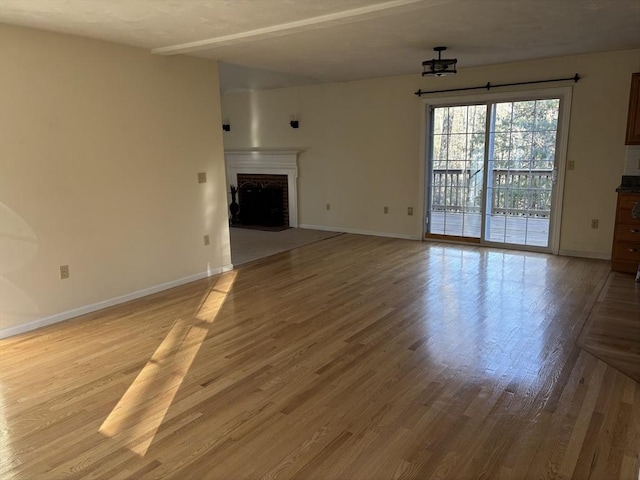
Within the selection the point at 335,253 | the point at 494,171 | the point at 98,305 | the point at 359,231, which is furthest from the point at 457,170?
the point at 98,305

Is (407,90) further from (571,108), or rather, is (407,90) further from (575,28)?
(575,28)

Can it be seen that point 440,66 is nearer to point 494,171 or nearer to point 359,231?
point 494,171

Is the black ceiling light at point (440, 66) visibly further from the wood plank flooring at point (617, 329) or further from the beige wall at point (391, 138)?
the wood plank flooring at point (617, 329)

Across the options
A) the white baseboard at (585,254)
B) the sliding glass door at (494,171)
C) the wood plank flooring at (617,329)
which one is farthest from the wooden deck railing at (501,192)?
the wood plank flooring at (617,329)

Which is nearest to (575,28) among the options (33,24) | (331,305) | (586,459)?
(331,305)

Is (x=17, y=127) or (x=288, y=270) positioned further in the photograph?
(x=288, y=270)

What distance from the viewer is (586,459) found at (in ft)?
6.68

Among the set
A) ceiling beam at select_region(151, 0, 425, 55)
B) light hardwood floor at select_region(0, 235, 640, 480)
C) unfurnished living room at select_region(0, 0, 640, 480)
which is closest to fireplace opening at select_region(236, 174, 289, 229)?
unfurnished living room at select_region(0, 0, 640, 480)

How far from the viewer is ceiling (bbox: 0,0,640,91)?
10.0ft

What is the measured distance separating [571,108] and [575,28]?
1641mm

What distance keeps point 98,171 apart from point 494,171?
185 inches

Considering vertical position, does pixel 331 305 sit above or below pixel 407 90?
below

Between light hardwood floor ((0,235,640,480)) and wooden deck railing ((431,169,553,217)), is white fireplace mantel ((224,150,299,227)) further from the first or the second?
light hardwood floor ((0,235,640,480))

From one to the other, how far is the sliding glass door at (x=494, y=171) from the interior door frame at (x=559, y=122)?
0.15ft
